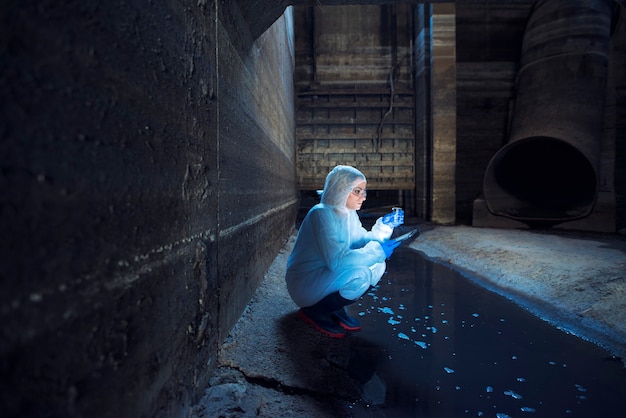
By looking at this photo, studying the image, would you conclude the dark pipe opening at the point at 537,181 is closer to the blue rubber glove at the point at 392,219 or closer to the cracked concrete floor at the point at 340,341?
the cracked concrete floor at the point at 340,341

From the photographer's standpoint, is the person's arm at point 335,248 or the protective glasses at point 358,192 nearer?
the person's arm at point 335,248

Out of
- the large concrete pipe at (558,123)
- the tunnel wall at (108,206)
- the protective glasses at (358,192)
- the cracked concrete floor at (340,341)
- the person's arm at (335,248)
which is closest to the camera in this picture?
the tunnel wall at (108,206)

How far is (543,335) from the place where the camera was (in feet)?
8.61

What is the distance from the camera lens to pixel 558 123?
269 inches

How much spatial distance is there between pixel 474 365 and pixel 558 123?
680cm

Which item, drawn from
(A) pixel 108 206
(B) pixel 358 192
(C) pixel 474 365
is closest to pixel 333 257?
(B) pixel 358 192

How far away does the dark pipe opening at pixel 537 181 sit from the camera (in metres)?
6.77

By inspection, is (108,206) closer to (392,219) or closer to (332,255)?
(332,255)

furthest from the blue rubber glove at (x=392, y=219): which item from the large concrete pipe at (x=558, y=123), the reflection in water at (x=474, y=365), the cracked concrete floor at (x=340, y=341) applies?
the large concrete pipe at (x=558, y=123)

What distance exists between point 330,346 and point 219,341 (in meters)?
0.85

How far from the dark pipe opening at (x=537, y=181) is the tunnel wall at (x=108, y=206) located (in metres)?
6.95

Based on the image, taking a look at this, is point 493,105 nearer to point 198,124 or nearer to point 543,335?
point 543,335

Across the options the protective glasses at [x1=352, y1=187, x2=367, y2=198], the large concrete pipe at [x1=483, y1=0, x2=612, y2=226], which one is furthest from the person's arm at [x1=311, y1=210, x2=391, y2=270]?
the large concrete pipe at [x1=483, y1=0, x2=612, y2=226]

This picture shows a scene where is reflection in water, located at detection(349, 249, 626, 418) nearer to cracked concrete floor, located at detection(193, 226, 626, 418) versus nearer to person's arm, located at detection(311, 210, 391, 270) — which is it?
cracked concrete floor, located at detection(193, 226, 626, 418)
